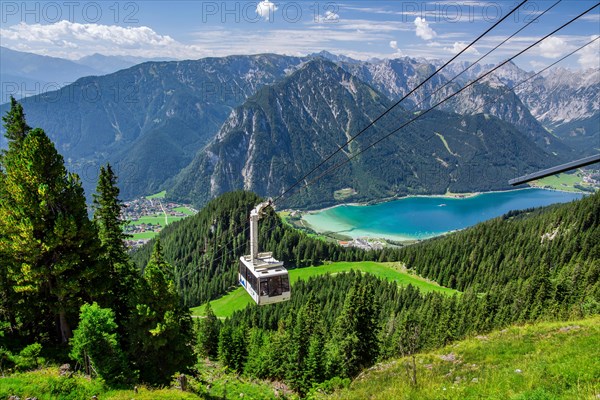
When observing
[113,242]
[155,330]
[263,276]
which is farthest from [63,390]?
[113,242]

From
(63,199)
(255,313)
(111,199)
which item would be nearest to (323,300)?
(255,313)

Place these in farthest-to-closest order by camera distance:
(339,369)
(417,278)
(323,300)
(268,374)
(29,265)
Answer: (417,278) → (323,300) → (268,374) → (339,369) → (29,265)

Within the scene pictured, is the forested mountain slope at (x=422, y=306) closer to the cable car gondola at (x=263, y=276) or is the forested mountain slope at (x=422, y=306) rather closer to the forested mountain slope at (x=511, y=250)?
the forested mountain slope at (x=511, y=250)

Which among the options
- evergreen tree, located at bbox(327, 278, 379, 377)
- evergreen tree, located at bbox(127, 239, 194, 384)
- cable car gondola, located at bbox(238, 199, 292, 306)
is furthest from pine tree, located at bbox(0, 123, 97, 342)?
evergreen tree, located at bbox(327, 278, 379, 377)

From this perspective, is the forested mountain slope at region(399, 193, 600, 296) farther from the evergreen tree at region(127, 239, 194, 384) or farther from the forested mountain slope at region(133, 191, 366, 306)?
the evergreen tree at region(127, 239, 194, 384)

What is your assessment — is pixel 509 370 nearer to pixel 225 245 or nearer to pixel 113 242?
pixel 113 242

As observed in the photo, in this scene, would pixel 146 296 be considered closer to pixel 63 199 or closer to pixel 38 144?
pixel 63 199
